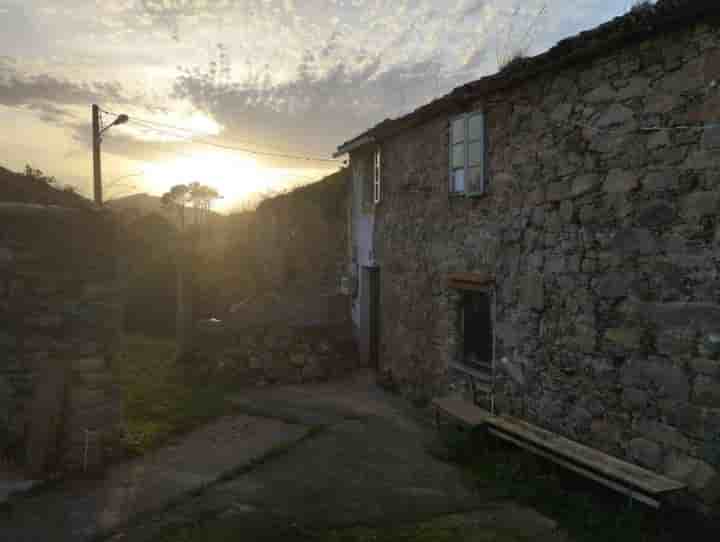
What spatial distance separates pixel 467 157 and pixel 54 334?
574cm

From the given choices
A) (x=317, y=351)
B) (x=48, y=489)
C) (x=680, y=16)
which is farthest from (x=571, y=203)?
(x=317, y=351)

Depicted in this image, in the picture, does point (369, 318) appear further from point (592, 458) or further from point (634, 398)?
point (634, 398)

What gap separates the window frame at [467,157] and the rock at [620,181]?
2172mm

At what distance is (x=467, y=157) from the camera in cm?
823

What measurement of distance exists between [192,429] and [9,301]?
3.00 meters

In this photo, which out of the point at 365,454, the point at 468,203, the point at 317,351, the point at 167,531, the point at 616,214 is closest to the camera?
the point at 167,531

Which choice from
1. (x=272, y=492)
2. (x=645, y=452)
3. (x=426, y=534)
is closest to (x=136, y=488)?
(x=272, y=492)

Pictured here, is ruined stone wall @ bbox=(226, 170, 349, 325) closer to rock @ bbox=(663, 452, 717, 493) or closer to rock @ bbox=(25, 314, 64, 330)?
rock @ bbox=(25, 314, 64, 330)

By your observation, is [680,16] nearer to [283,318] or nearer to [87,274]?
[87,274]

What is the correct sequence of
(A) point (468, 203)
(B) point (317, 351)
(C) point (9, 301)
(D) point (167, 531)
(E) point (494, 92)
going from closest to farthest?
(D) point (167, 531) < (C) point (9, 301) < (E) point (494, 92) < (A) point (468, 203) < (B) point (317, 351)

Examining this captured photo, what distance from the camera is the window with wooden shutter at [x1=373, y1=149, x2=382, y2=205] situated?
11482 millimetres

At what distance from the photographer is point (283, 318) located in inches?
489

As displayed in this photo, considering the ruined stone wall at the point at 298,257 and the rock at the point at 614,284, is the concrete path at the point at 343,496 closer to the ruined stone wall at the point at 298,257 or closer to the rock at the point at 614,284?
the rock at the point at 614,284

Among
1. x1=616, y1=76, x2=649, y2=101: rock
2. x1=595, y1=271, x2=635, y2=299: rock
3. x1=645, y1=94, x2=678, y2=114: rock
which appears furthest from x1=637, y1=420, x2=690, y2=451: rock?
x1=616, y1=76, x2=649, y2=101: rock
